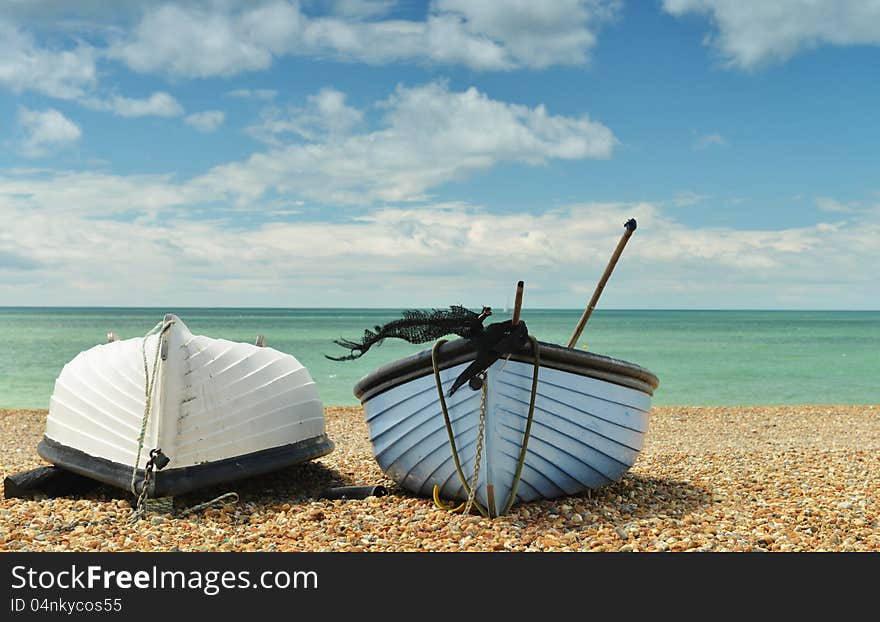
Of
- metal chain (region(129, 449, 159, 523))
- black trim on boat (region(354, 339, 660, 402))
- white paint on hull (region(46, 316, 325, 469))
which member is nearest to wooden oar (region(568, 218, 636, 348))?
black trim on boat (region(354, 339, 660, 402))

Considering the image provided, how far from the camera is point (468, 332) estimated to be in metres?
6.11

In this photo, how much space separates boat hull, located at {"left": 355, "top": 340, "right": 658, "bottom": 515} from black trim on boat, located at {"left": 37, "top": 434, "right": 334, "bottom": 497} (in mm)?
1007

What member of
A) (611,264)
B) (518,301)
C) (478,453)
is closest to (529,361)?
(518,301)

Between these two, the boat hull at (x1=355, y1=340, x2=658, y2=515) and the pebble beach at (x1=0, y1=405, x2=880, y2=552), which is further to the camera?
the boat hull at (x1=355, y1=340, x2=658, y2=515)

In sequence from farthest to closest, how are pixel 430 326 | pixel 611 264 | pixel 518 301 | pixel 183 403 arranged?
pixel 611 264 < pixel 183 403 < pixel 430 326 < pixel 518 301

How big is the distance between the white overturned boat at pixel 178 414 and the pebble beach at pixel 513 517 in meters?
0.35

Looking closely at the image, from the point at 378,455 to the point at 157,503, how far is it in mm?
1866

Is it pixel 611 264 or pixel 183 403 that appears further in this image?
pixel 611 264

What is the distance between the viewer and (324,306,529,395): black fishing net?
19.5 feet

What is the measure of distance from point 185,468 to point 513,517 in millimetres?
2758

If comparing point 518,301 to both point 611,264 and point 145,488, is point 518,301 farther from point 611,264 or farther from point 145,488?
point 145,488

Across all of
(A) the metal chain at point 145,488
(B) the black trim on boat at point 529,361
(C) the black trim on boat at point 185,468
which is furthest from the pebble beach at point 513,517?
(B) the black trim on boat at point 529,361

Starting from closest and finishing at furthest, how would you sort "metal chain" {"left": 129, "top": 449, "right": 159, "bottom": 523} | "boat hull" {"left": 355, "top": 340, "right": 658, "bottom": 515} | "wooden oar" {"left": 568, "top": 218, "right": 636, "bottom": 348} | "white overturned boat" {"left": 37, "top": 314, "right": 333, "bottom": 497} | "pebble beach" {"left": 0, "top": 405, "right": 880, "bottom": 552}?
"pebble beach" {"left": 0, "top": 405, "right": 880, "bottom": 552} < "boat hull" {"left": 355, "top": 340, "right": 658, "bottom": 515} < "metal chain" {"left": 129, "top": 449, "right": 159, "bottom": 523} < "white overturned boat" {"left": 37, "top": 314, "right": 333, "bottom": 497} < "wooden oar" {"left": 568, "top": 218, "right": 636, "bottom": 348}

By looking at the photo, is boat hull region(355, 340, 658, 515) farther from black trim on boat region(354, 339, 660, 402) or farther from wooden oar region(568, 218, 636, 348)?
wooden oar region(568, 218, 636, 348)
